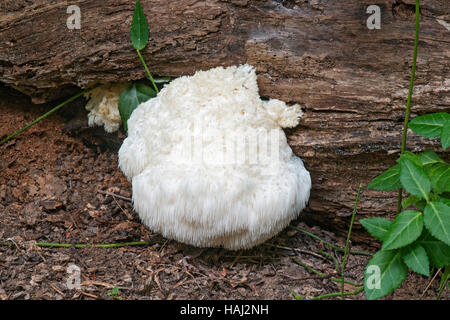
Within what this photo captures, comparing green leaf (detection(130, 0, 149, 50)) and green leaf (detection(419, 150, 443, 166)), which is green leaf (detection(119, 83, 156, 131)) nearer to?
green leaf (detection(130, 0, 149, 50))

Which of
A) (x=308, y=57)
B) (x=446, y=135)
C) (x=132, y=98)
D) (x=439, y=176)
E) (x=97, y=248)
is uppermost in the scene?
Result: (x=308, y=57)

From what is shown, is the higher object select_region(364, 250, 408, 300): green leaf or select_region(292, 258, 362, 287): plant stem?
select_region(364, 250, 408, 300): green leaf

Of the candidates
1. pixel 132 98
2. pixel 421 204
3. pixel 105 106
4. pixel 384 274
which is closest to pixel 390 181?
pixel 421 204

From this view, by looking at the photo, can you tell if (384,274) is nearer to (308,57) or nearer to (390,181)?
(390,181)

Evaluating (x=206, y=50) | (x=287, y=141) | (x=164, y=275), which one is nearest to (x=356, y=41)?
(x=287, y=141)

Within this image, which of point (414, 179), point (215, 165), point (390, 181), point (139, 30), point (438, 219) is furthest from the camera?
point (139, 30)

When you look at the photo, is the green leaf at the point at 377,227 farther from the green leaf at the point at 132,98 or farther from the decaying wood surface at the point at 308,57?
the green leaf at the point at 132,98

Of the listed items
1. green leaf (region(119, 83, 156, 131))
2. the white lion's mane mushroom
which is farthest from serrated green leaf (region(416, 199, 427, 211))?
green leaf (region(119, 83, 156, 131))
